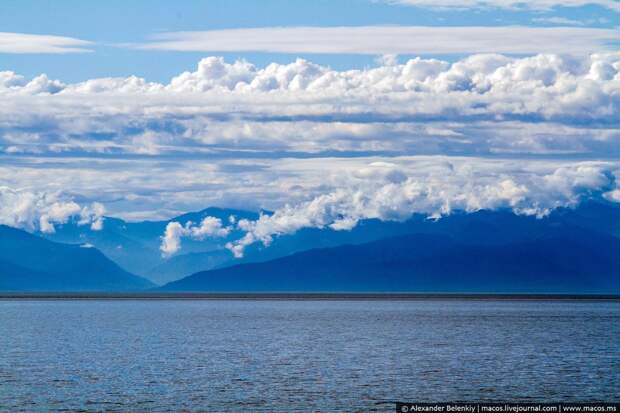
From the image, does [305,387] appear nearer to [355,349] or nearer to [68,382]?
[68,382]

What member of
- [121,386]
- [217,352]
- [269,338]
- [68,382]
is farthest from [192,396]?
[269,338]

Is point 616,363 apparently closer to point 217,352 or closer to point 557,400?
point 557,400

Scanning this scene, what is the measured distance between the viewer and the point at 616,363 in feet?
346

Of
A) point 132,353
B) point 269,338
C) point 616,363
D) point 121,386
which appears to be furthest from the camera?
point 269,338

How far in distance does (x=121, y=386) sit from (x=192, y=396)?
854 cm

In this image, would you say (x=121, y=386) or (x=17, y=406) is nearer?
(x=17, y=406)

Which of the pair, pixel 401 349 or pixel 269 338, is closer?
pixel 401 349

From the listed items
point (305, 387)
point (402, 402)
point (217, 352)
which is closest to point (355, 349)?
point (217, 352)

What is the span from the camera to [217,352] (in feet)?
393

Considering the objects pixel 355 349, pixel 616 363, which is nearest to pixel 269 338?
pixel 355 349

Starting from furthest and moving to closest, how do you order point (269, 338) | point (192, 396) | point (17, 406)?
point (269, 338) → point (192, 396) → point (17, 406)

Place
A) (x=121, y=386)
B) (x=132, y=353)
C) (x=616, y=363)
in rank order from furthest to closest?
1. (x=132, y=353)
2. (x=616, y=363)
3. (x=121, y=386)

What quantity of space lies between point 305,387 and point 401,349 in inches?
1557

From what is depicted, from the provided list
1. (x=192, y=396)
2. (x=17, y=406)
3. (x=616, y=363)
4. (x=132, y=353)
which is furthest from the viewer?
(x=132, y=353)
